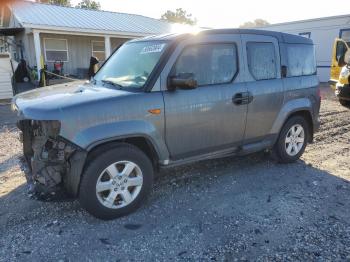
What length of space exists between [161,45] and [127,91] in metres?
0.77

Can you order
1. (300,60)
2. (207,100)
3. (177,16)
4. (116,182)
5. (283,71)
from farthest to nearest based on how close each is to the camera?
1. (177,16)
2. (300,60)
3. (283,71)
4. (207,100)
5. (116,182)

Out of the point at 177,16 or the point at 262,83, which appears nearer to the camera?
the point at 262,83

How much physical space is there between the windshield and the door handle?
117 cm

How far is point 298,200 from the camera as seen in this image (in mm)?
4227

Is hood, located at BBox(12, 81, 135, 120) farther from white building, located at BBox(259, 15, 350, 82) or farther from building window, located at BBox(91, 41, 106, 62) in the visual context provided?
white building, located at BBox(259, 15, 350, 82)

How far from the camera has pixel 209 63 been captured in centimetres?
428

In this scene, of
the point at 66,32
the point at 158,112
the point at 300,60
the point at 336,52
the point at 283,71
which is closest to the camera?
the point at 158,112

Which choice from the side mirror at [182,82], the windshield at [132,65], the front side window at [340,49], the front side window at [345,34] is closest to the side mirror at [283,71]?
the side mirror at [182,82]

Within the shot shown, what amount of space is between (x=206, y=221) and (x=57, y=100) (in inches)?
82.1

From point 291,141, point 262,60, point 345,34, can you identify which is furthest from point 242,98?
point 345,34

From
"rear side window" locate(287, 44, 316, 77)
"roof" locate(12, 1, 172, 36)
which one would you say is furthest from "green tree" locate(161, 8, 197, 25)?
"rear side window" locate(287, 44, 316, 77)

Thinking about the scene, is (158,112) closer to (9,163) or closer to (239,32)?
(239,32)

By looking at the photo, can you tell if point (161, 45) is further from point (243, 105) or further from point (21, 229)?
point (21, 229)

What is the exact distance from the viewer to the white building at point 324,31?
1848cm
